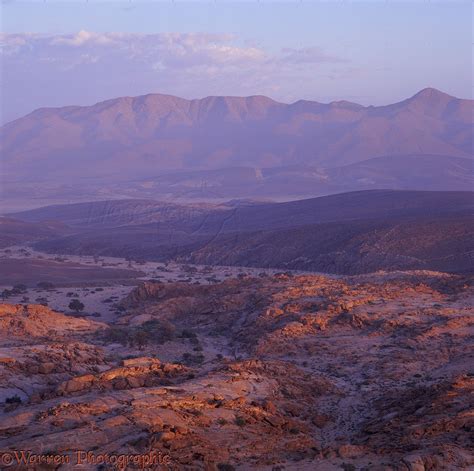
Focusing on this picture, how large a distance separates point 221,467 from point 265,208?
67.8m

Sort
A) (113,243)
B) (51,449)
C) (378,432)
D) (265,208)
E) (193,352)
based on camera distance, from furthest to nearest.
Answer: (265,208) → (113,243) → (193,352) → (378,432) → (51,449)

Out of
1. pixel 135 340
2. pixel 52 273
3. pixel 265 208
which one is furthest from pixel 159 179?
pixel 135 340

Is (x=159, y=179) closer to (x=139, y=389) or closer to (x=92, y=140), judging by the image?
(x=92, y=140)

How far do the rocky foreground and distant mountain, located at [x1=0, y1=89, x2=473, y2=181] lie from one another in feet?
398

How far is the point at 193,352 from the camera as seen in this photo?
22656mm

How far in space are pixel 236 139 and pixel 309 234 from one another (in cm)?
12947

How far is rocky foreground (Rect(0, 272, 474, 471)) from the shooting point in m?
12.3

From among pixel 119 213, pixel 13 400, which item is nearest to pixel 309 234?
pixel 13 400

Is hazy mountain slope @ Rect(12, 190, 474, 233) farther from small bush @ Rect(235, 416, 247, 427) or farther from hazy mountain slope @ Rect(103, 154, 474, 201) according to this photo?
small bush @ Rect(235, 416, 247, 427)

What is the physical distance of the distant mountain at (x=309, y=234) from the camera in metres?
45.5

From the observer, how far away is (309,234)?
2084 inches

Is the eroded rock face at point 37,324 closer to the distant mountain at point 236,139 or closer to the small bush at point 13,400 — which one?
the small bush at point 13,400

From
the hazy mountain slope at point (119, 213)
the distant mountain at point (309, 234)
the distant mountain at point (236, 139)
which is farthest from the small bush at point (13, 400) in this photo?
the distant mountain at point (236, 139)

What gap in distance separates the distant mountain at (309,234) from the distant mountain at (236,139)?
71.7m
